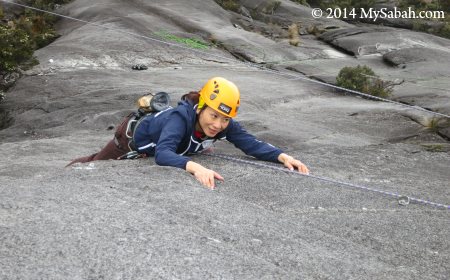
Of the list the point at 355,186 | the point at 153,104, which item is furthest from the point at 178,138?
the point at 355,186

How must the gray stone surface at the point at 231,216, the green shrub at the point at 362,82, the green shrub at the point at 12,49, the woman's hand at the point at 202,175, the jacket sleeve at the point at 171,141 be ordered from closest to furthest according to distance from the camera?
the gray stone surface at the point at 231,216, the woman's hand at the point at 202,175, the jacket sleeve at the point at 171,141, the green shrub at the point at 12,49, the green shrub at the point at 362,82

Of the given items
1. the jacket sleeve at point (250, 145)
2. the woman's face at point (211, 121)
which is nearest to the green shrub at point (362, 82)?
the jacket sleeve at point (250, 145)

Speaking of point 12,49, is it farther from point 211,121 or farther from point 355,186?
point 355,186

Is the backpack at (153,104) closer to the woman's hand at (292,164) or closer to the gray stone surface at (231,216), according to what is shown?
the gray stone surface at (231,216)

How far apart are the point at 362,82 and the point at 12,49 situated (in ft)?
32.5

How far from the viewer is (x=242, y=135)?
5.78 metres

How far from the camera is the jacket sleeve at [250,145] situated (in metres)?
5.73

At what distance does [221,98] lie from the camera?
5016mm

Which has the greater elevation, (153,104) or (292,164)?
(153,104)

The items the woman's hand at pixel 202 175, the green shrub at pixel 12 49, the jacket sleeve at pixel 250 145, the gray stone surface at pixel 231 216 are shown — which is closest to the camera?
the gray stone surface at pixel 231 216

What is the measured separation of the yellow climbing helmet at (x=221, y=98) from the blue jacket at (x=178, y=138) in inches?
9.2

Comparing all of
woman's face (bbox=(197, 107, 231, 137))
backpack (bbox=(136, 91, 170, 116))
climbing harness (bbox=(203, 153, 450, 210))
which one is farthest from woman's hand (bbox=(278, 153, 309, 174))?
backpack (bbox=(136, 91, 170, 116))

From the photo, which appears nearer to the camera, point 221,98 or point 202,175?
point 202,175

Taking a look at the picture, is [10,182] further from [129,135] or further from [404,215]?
[404,215]
